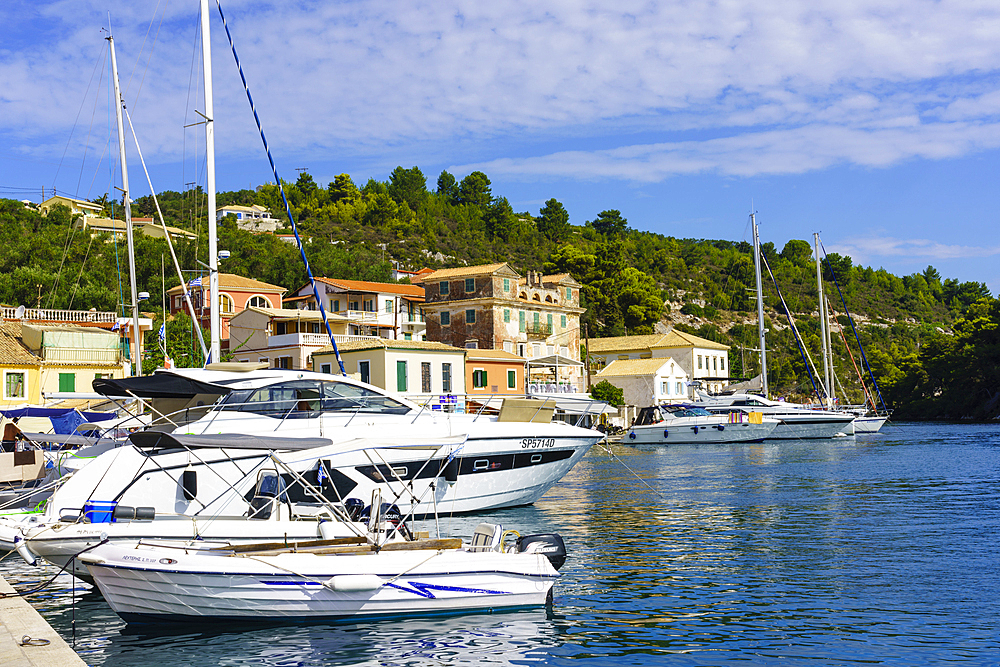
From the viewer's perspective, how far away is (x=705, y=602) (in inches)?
468

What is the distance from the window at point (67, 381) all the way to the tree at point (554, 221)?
93.6m

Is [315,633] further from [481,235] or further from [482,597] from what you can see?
[481,235]

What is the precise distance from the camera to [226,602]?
35.0 feet

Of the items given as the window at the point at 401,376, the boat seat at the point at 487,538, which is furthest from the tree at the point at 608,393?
the boat seat at the point at 487,538

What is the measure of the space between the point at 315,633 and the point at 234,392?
738 cm

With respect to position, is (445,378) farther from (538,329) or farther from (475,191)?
(475,191)

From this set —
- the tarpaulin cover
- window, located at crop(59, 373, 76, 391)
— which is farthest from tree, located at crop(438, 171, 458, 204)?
the tarpaulin cover

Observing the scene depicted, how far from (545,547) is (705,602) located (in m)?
2.39

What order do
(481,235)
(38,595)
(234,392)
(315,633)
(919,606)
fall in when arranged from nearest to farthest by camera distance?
1. (315,633)
2. (919,606)
3. (38,595)
4. (234,392)
5. (481,235)

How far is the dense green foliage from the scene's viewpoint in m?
68.8

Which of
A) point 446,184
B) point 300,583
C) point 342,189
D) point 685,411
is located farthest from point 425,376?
point 446,184

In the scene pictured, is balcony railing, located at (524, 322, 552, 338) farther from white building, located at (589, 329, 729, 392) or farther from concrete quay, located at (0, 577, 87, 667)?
concrete quay, located at (0, 577, 87, 667)

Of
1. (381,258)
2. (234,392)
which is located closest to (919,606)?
(234,392)

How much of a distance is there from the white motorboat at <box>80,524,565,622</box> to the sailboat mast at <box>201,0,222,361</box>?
898cm
